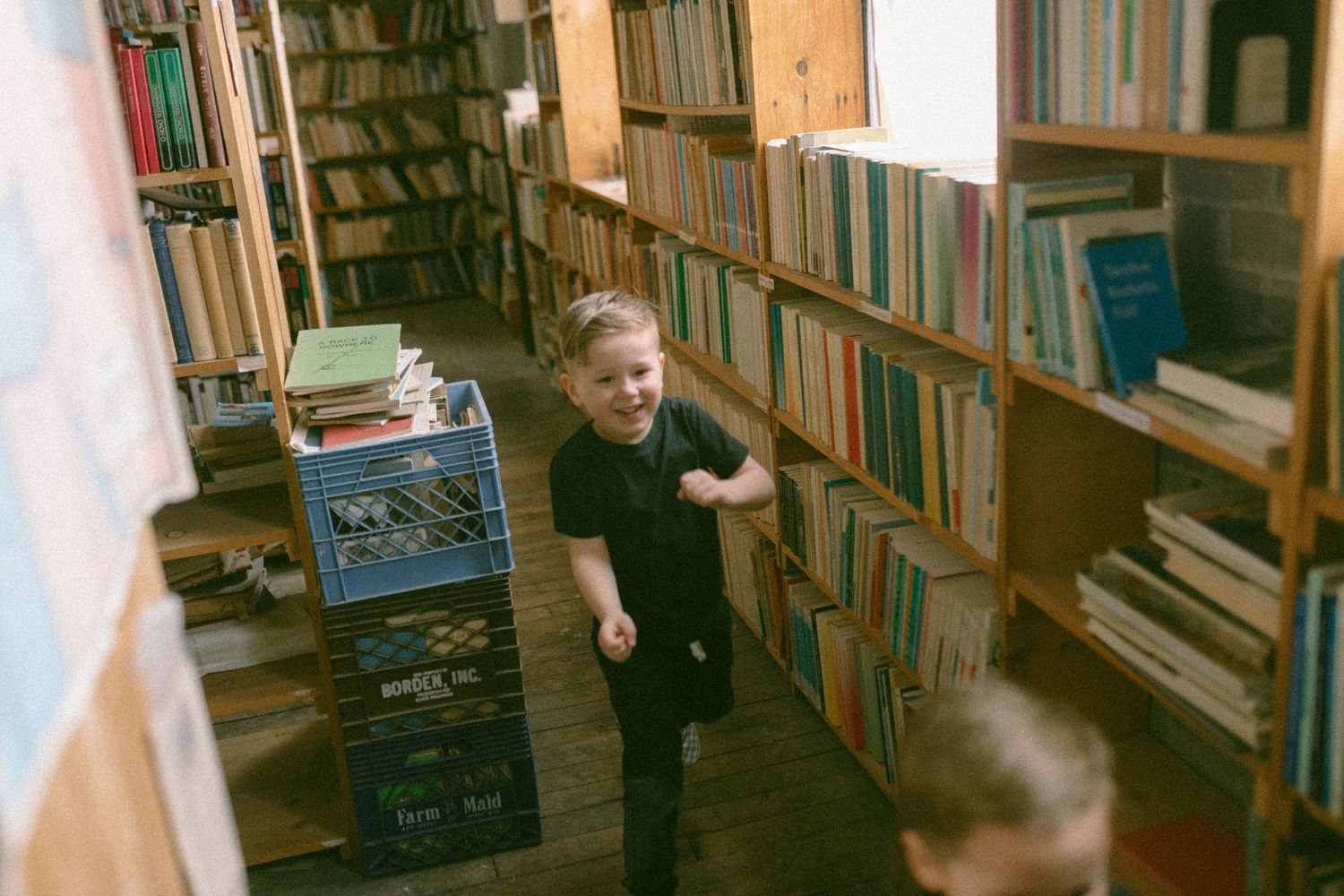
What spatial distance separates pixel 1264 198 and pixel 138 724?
61.3 inches

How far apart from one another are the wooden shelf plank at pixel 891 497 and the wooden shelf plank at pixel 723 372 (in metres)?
0.14

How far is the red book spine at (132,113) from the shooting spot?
216 cm

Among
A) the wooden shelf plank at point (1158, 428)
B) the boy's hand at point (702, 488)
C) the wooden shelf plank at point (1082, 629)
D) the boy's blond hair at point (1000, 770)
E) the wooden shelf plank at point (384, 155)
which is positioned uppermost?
the wooden shelf plank at point (384, 155)

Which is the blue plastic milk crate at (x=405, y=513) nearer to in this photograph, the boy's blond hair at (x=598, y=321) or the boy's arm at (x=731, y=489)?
the boy's blond hair at (x=598, y=321)

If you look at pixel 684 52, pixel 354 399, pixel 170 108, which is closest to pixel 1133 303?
pixel 354 399

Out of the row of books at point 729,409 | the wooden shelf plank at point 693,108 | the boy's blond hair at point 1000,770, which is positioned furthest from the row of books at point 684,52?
the boy's blond hair at point 1000,770

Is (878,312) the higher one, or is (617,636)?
(878,312)

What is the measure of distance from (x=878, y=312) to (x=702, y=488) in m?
0.54

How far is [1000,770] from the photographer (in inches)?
46.6

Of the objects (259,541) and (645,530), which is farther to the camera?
(259,541)

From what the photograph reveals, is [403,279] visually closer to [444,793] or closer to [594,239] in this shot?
[594,239]

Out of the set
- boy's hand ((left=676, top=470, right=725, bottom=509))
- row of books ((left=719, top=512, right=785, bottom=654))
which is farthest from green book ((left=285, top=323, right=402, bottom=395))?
row of books ((left=719, top=512, right=785, bottom=654))

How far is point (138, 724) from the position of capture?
859 millimetres

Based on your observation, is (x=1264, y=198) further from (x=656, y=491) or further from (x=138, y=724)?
(x=138, y=724)
